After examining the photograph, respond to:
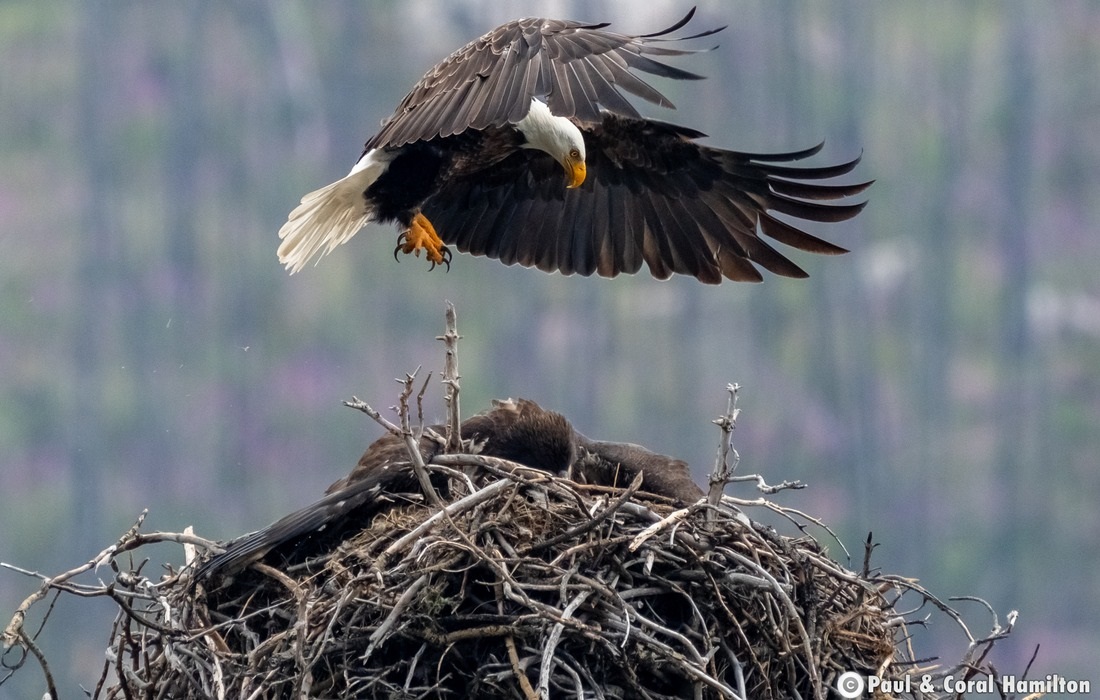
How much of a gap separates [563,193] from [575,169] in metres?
0.49

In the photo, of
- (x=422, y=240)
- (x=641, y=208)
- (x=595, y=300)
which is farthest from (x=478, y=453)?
(x=595, y=300)

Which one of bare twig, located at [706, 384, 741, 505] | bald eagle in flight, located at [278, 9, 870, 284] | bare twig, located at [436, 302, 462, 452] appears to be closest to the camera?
bare twig, located at [706, 384, 741, 505]

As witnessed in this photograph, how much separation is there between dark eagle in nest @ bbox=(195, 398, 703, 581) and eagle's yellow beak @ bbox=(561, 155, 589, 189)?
2.66ft

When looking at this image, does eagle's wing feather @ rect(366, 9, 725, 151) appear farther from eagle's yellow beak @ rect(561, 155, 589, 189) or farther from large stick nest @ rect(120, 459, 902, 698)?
large stick nest @ rect(120, 459, 902, 698)

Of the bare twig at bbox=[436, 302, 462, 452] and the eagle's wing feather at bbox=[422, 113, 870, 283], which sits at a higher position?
the eagle's wing feather at bbox=[422, 113, 870, 283]

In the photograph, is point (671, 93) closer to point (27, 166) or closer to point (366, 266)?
point (366, 266)

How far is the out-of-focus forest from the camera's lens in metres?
9.41

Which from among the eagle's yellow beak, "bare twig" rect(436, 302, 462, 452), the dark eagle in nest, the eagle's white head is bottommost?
the dark eagle in nest

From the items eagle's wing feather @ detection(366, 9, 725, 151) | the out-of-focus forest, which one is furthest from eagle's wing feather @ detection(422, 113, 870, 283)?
the out-of-focus forest

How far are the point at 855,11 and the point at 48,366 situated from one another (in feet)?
19.1

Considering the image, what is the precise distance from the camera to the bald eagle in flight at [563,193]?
495 cm

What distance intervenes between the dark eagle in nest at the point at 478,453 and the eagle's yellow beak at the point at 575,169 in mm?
811

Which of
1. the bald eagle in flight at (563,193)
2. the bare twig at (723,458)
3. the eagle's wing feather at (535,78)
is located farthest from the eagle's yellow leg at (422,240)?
the bare twig at (723,458)

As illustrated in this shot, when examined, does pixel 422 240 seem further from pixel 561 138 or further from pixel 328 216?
pixel 561 138
